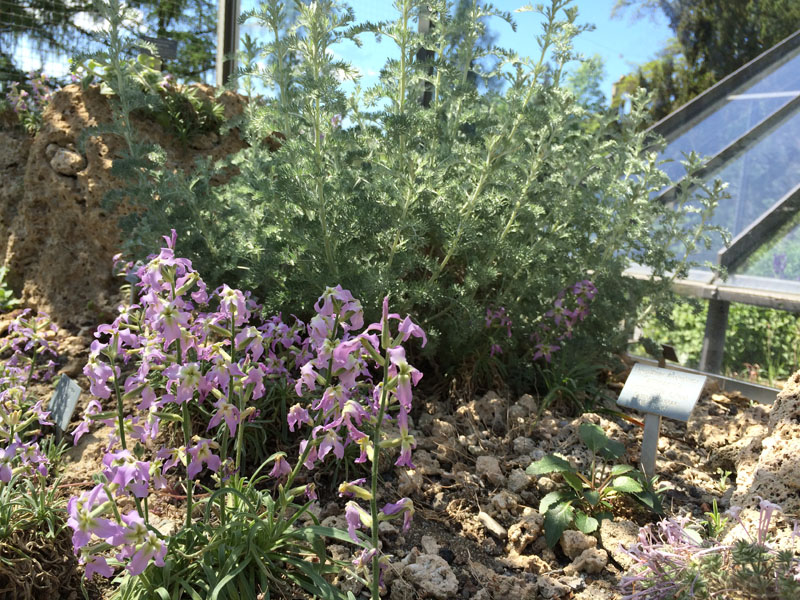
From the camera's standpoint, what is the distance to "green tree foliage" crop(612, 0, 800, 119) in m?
4.43

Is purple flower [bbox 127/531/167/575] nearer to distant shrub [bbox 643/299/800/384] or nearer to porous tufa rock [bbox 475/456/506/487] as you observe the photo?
porous tufa rock [bbox 475/456/506/487]

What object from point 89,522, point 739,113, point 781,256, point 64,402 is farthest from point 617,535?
point 739,113

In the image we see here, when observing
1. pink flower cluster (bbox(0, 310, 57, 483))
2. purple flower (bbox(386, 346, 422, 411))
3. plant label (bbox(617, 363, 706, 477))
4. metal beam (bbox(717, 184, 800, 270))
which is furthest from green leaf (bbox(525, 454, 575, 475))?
metal beam (bbox(717, 184, 800, 270))

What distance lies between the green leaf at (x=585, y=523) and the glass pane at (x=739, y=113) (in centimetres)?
283

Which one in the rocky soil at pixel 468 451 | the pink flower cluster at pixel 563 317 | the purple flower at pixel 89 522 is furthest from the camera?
the pink flower cluster at pixel 563 317

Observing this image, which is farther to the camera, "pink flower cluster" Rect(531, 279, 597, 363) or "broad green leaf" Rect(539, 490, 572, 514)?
"pink flower cluster" Rect(531, 279, 597, 363)

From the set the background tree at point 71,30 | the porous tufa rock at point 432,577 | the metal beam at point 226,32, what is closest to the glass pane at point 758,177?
the porous tufa rock at point 432,577

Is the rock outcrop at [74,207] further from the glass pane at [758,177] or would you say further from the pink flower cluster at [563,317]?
the glass pane at [758,177]

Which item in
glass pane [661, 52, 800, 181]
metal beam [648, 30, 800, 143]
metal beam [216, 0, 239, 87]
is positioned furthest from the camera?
metal beam [216, 0, 239, 87]

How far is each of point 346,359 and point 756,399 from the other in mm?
2924

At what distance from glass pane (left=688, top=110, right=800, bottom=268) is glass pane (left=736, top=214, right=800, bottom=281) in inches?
7.5

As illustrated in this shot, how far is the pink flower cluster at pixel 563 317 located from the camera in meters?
3.14

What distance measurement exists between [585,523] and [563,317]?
1.21m

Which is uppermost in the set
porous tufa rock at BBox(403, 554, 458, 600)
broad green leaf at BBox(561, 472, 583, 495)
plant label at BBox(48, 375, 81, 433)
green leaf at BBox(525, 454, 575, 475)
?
plant label at BBox(48, 375, 81, 433)
